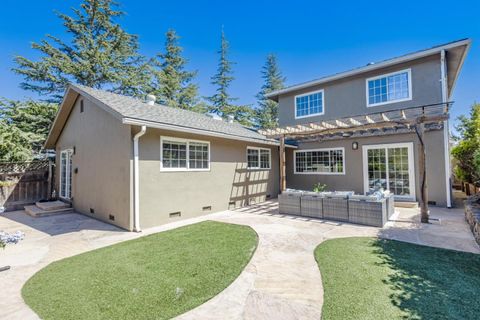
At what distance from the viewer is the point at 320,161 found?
12141 millimetres

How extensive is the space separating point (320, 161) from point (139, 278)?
34.8 ft

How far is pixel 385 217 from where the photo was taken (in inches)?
261

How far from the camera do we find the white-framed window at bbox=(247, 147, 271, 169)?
10789 mm

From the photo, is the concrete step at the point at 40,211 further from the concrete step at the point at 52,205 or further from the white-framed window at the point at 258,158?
the white-framed window at the point at 258,158

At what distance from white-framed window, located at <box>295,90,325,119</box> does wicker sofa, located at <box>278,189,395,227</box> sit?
20.3 feet

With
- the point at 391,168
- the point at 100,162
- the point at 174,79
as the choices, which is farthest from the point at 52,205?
the point at 174,79

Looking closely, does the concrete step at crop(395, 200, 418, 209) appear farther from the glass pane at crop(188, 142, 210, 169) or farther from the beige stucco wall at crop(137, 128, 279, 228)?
the glass pane at crop(188, 142, 210, 169)

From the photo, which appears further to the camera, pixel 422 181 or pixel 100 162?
pixel 100 162

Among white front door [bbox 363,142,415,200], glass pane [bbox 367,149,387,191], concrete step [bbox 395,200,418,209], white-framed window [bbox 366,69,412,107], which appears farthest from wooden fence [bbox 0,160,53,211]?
white-framed window [bbox 366,69,412,107]

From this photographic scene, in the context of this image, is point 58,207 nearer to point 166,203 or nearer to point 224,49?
point 166,203

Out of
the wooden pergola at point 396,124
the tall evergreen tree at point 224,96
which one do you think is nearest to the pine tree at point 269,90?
the tall evergreen tree at point 224,96

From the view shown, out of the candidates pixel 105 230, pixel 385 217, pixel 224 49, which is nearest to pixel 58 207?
pixel 105 230

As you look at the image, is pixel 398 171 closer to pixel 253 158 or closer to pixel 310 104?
pixel 310 104

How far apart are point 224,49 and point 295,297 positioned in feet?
95.1
